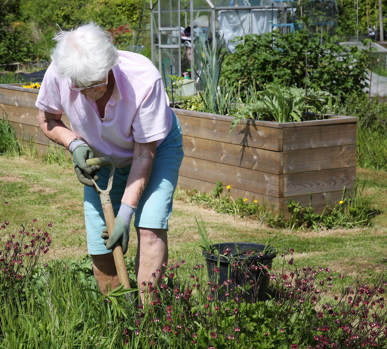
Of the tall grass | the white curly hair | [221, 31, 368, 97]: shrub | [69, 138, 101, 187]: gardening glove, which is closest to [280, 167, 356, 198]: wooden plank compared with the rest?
[221, 31, 368, 97]: shrub

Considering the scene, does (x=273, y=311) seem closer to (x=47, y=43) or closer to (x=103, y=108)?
(x=103, y=108)

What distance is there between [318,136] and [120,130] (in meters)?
2.87

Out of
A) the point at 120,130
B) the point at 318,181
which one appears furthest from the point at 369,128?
the point at 120,130

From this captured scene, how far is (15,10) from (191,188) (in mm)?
16967

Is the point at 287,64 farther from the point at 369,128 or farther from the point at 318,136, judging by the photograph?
the point at 318,136

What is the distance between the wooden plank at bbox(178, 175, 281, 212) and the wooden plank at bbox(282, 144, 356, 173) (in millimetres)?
305

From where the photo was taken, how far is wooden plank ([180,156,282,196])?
17.7 ft

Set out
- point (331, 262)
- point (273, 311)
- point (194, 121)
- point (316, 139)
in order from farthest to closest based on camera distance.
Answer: point (194, 121) → point (316, 139) → point (331, 262) → point (273, 311)

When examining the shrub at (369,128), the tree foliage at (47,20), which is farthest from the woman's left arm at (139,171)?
Answer: the tree foliage at (47,20)

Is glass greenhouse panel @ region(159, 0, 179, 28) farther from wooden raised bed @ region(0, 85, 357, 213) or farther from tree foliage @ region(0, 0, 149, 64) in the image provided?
wooden raised bed @ region(0, 85, 357, 213)

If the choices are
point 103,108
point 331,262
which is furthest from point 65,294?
point 331,262

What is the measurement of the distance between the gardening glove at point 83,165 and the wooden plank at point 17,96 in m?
5.53

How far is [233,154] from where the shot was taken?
18.9 ft

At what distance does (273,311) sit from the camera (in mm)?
2627
